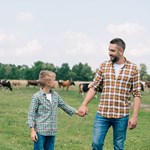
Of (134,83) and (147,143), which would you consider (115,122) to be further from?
(147,143)

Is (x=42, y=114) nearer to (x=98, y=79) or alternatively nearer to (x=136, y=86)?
(x=98, y=79)

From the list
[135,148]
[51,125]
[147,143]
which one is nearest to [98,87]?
[51,125]

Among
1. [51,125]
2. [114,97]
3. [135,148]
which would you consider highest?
[114,97]

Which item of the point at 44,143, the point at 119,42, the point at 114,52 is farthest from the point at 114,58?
the point at 44,143

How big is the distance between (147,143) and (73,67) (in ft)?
394

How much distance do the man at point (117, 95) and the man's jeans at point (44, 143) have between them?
0.72 metres

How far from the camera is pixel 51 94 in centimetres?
705

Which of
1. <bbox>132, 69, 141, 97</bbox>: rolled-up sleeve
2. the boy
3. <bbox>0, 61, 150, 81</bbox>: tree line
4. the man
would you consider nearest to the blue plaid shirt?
the boy

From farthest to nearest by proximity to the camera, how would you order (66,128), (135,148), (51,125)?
(66,128) < (135,148) < (51,125)

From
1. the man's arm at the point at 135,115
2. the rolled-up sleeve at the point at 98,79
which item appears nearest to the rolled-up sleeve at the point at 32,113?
the rolled-up sleeve at the point at 98,79

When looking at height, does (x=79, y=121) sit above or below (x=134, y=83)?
below

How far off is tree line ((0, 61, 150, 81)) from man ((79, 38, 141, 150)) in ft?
377

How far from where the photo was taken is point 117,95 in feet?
23.0

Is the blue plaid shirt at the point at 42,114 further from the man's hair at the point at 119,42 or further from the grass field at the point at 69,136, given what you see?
the grass field at the point at 69,136
